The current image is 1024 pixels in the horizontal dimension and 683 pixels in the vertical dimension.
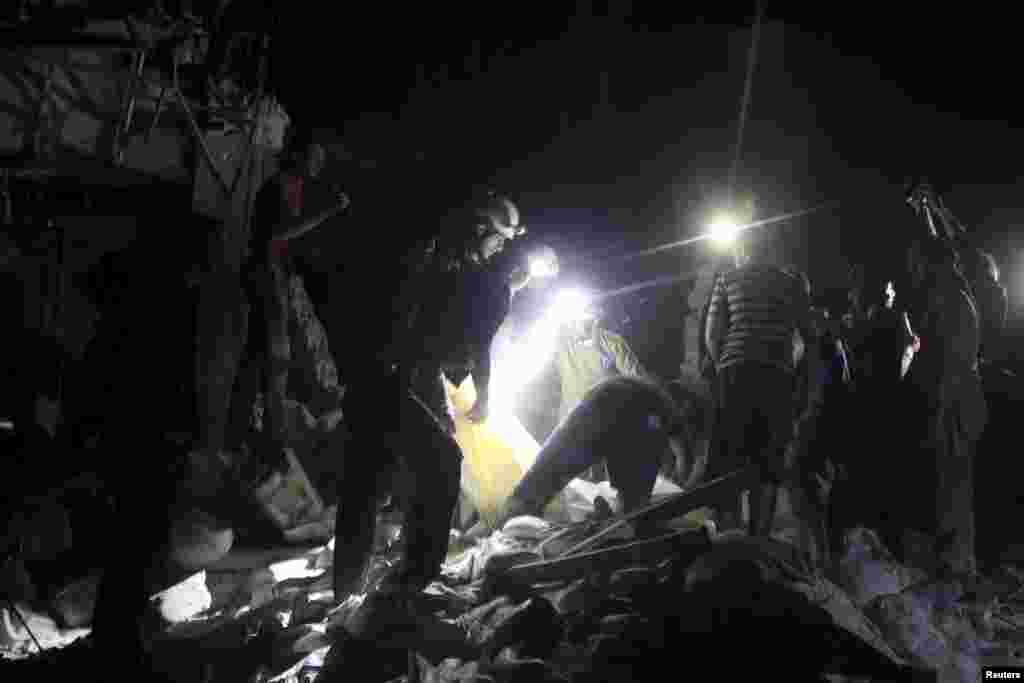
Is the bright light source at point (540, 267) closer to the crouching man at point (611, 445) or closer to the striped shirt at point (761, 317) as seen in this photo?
the crouching man at point (611, 445)

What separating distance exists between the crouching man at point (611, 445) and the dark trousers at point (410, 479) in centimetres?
199

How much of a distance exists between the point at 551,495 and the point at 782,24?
9274mm

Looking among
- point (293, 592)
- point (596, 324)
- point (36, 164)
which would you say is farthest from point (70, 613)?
point (596, 324)

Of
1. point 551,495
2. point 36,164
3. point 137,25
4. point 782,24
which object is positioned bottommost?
point 551,495

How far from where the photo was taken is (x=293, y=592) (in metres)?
6.02

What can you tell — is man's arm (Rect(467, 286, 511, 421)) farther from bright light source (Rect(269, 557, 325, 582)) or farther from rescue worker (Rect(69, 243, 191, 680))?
rescue worker (Rect(69, 243, 191, 680))

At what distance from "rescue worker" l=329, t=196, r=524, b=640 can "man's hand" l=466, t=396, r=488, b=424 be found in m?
0.03

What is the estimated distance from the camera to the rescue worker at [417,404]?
5488 millimetres

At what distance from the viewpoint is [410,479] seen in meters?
5.60

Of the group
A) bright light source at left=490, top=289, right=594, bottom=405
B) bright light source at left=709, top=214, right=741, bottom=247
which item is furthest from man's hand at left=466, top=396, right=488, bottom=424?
bright light source at left=709, top=214, right=741, bottom=247

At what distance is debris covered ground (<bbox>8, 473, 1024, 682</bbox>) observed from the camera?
430 cm

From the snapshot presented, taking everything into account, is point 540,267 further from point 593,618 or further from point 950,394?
point 950,394

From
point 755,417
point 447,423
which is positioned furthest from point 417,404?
point 755,417

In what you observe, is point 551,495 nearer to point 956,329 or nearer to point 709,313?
point 709,313
